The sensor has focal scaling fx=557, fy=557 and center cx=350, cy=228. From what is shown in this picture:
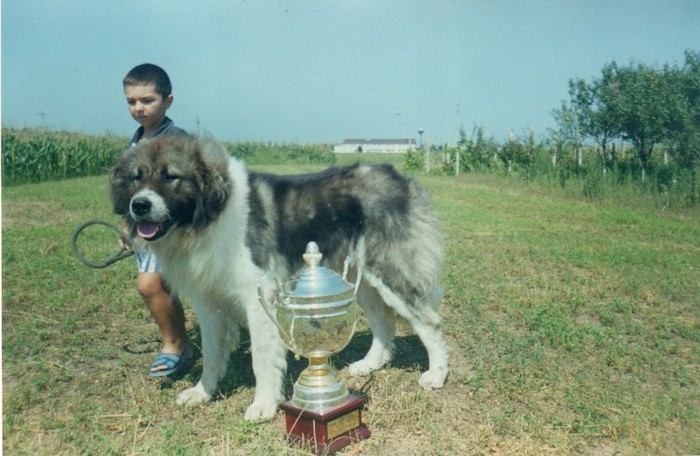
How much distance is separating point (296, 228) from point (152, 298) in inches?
51.3

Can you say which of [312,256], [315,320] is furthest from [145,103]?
[315,320]

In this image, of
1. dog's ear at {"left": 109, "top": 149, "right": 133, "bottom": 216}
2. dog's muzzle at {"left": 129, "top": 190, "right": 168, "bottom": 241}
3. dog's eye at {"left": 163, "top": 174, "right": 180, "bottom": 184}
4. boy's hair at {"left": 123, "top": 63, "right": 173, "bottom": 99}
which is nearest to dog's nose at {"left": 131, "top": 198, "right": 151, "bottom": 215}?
dog's muzzle at {"left": 129, "top": 190, "right": 168, "bottom": 241}

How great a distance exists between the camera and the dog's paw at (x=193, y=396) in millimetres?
3574

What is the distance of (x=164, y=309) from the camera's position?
420cm

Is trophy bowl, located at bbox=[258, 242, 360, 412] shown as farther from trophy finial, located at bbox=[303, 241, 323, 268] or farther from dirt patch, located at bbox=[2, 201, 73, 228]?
dirt patch, located at bbox=[2, 201, 73, 228]

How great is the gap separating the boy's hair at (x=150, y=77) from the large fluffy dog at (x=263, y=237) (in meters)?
0.81

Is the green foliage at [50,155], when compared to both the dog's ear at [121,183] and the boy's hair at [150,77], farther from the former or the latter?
the dog's ear at [121,183]

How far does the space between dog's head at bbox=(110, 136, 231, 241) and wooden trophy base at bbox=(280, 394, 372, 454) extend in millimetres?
1220

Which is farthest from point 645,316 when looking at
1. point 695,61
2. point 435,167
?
point 435,167

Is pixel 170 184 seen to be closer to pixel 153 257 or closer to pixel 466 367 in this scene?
pixel 153 257

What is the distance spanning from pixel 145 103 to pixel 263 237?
141cm

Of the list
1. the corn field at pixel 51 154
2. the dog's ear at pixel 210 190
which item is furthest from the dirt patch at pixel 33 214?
the dog's ear at pixel 210 190

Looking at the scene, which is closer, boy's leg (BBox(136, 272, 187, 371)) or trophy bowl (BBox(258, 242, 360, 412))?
trophy bowl (BBox(258, 242, 360, 412))

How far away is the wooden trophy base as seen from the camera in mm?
2846
